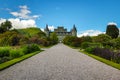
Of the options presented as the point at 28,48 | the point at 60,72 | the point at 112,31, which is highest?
the point at 112,31

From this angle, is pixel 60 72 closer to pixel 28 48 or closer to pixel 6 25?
pixel 28 48

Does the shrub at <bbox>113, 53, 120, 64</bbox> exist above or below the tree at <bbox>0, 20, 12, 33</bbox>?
below

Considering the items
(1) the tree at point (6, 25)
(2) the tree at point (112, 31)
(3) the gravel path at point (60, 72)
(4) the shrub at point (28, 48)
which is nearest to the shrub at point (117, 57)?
(3) the gravel path at point (60, 72)

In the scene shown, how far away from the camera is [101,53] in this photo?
16.5 metres

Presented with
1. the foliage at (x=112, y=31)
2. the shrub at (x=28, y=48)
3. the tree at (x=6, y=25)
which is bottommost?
the shrub at (x=28, y=48)

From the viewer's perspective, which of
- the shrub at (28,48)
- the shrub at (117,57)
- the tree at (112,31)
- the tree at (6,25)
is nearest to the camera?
the shrub at (117,57)

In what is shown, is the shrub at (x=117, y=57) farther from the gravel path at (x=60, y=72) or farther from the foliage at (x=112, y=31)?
the foliage at (x=112, y=31)

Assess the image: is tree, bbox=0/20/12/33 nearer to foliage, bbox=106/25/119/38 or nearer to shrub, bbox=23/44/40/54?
foliage, bbox=106/25/119/38

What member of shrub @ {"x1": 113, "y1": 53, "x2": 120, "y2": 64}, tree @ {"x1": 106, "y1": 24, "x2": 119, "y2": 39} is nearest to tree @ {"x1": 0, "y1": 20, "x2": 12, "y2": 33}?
tree @ {"x1": 106, "y1": 24, "x2": 119, "y2": 39}

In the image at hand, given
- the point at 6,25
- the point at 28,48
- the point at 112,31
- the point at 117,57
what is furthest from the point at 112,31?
the point at 117,57

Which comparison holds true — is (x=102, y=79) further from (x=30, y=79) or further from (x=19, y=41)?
(x=19, y=41)

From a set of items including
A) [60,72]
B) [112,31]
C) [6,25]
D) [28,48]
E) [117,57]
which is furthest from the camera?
[6,25]

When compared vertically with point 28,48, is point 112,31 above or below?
above

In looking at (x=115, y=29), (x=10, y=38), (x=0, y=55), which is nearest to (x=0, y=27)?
(x=10, y=38)
